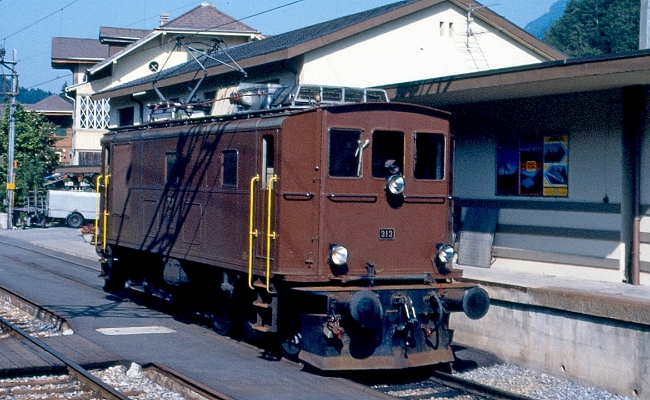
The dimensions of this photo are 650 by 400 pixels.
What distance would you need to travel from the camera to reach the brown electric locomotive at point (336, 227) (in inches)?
371

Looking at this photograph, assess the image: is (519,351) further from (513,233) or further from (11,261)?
(11,261)

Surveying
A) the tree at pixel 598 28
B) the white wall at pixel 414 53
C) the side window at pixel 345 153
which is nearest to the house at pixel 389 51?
the white wall at pixel 414 53

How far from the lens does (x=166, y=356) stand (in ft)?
33.1

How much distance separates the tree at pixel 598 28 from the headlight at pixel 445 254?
174 ft

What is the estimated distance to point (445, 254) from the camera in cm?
1028

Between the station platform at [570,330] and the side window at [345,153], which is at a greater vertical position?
the side window at [345,153]

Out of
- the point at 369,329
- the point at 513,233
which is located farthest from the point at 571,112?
the point at 369,329

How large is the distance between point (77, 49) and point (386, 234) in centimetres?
4816

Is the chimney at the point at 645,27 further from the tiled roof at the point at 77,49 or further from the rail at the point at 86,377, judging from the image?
the tiled roof at the point at 77,49

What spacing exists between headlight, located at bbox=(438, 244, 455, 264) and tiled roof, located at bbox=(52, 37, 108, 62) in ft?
150

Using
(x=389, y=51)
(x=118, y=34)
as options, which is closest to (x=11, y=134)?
(x=118, y=34)

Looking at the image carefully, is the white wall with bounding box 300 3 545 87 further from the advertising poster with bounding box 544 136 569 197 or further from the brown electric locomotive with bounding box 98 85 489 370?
the brown electric locomotive with bounding box 98 85 489 370

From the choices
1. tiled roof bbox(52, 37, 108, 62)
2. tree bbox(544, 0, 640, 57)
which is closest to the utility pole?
tiled roof bbox(52, 37, 108, 62)

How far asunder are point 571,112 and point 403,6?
25.6 ft
